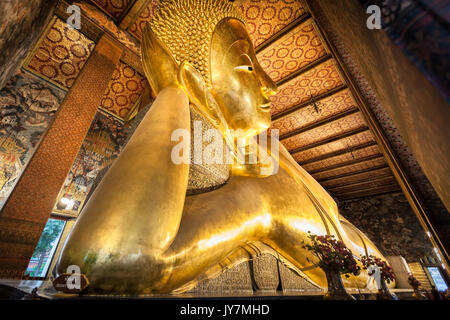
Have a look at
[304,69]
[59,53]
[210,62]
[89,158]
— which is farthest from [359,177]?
[59,53]

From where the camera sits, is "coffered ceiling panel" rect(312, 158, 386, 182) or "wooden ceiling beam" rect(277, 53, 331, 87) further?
"coffered ceiling panel" rect(312, 158, 386, 182)

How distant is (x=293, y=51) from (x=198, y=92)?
2.69 meters

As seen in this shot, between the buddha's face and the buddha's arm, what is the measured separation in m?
0.70

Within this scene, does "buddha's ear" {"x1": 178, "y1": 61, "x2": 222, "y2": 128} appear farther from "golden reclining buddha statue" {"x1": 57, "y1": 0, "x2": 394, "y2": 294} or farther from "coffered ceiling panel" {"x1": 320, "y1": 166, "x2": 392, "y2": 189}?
"coffered ceiling panel" {"x1": 320, "y1": 166, "x2": 392, "y2": 189}

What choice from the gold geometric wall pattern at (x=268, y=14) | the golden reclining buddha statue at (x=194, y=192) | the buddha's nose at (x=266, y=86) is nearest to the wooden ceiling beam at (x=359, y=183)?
the gold geometric wall pattern at (x=268, y=14)

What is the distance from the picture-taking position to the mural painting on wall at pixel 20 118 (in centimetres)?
331

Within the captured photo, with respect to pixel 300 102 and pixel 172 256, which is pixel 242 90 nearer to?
pixel 172 256

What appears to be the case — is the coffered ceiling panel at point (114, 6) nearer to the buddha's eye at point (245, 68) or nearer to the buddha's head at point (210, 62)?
the buddha's head at point (210, 62)

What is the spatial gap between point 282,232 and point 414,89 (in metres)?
0.74

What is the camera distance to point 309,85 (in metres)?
3.67

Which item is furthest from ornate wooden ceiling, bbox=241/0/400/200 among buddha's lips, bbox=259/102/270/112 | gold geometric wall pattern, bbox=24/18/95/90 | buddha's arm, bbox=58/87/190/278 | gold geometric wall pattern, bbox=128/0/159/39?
buddha's arm, bbox=58/87/190/278

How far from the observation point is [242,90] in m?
1.25

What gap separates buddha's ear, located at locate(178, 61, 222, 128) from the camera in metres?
1.06

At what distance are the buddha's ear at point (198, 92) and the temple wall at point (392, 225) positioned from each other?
832cm
